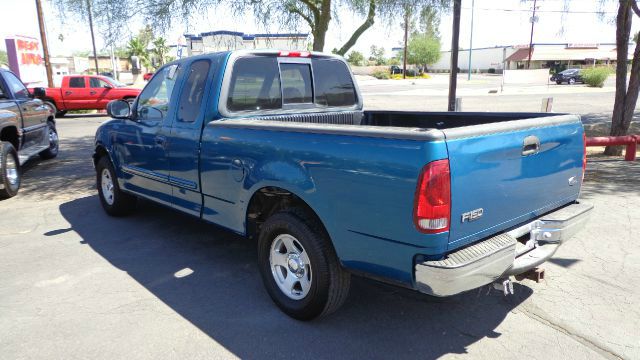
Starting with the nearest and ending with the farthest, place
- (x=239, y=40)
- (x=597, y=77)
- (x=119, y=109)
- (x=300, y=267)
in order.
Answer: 1. (x=300, y=267)
2. (x=119, y=109)
3. (x=239, y=40)
4. (x=597, y=77)

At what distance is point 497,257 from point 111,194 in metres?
4.94

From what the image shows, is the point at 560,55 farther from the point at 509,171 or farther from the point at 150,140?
the point at 509,171

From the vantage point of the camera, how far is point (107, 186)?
6.12 metres

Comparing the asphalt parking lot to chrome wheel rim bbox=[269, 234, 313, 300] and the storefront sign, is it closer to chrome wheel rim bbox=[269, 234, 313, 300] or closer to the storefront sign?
chrome wheel rim bbox=[269, 234, 313, 300]

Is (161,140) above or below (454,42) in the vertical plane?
below

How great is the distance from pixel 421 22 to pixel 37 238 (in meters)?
7.49

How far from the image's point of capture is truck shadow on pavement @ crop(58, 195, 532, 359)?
3.14 m

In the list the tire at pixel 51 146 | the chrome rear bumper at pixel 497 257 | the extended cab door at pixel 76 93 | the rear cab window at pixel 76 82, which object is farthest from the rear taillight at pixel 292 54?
the rear cab window at pixel 76 82

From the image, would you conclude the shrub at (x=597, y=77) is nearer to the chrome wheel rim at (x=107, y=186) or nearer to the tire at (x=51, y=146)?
the tire at (x=51, y=146)

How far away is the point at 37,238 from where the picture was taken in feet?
17.8

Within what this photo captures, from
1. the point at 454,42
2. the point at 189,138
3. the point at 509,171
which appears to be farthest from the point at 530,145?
the point at 454,42

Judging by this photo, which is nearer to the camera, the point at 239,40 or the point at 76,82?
the point at 239,40

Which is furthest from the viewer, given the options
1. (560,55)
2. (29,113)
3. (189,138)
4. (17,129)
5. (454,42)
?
(560,55)

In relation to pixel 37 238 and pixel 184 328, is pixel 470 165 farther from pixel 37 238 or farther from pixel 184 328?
pixel 37 238
